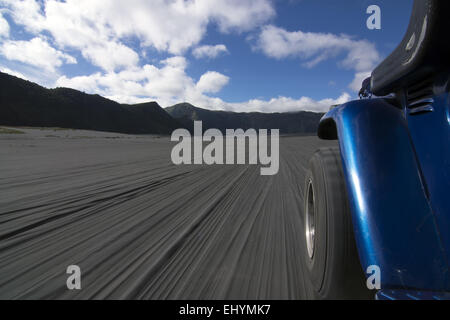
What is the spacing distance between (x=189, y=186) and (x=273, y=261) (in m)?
2.69

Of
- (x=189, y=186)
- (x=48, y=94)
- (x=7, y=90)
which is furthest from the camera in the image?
(x=48, y=94)

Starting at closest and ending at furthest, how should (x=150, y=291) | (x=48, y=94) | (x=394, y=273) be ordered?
(x=394, y=273)
(x=150, y=291)
(x=48, y=94)

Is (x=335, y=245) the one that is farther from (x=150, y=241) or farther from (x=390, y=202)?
(x=150, y=241)

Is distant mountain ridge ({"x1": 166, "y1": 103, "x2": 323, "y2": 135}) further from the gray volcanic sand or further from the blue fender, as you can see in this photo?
the blue fender

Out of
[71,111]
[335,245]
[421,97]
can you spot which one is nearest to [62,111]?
[71,111]

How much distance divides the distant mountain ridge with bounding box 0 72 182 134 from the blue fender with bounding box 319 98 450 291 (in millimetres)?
77227

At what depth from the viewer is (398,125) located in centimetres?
120

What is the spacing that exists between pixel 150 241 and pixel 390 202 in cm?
190

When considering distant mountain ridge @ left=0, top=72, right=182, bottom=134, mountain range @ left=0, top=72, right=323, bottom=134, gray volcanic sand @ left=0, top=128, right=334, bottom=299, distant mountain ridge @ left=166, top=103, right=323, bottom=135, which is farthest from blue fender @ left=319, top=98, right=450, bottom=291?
distant mountain ridge @ left=166, top=103, right=323, bottom=135

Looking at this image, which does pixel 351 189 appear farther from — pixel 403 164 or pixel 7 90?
pixel 7 90

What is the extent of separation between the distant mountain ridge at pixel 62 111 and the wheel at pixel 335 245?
77066mm

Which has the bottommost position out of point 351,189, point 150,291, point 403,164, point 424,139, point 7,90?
point 150,291

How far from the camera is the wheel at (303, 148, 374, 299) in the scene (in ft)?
3.64
